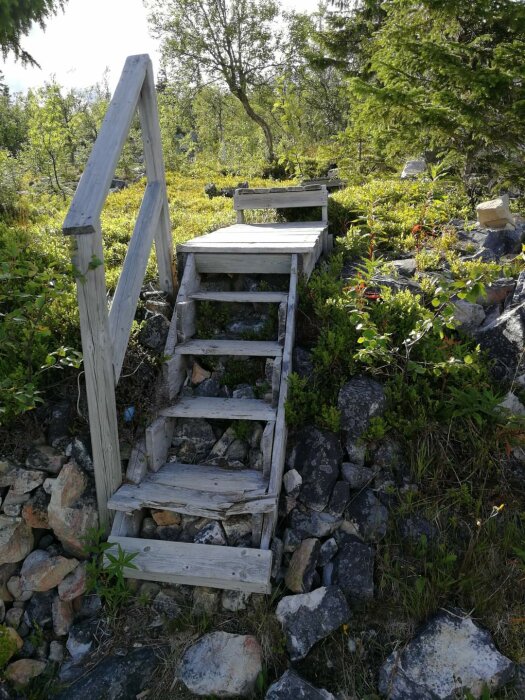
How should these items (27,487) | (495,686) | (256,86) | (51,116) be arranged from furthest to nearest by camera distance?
(256,86) → (51,116) → (27,487) → (495,686)

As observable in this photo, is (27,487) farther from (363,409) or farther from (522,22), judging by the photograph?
(522,22)

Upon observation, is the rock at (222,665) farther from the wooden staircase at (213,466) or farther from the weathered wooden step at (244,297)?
the weathered wooden step at (244,297)

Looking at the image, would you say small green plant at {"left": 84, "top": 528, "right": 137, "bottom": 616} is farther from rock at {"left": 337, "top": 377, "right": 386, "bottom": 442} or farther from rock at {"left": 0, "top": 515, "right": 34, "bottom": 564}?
rock at {"left": 337, "top": 377, "right": 386, "bottom": 442}

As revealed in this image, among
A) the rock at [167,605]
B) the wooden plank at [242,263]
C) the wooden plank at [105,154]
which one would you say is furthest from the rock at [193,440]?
the wooden plank at [105,154]

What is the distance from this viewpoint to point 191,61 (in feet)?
63.7

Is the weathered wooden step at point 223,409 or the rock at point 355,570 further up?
the weathered wooden step at point 223,409

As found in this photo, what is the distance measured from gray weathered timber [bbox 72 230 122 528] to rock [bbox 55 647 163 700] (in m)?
0.74

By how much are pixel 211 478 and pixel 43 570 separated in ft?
3.62

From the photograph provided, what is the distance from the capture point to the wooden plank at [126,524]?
288 cm

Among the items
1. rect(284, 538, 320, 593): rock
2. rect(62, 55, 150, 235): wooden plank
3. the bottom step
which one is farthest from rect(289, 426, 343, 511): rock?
rect(62, 55, 150, 235): wooden plank

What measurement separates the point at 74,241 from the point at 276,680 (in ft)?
8.12

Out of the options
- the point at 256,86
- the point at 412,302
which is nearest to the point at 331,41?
the point at 256,86

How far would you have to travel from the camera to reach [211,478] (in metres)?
3.06

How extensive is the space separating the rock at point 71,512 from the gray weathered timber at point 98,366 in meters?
0.09
